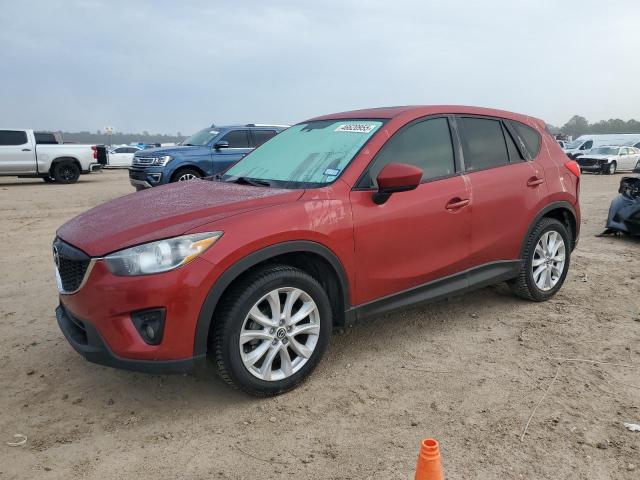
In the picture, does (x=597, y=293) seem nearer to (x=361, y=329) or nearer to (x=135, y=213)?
(x=361, y=329)

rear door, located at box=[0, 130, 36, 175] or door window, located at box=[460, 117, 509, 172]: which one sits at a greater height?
rear door, located at box=[0, 130, 36, 175]

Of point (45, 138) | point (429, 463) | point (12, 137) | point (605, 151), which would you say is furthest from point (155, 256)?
point (605, 151)

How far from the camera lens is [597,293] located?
4980 mm

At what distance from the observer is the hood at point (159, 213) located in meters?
2.82

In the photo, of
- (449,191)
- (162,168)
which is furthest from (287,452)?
(162,168)

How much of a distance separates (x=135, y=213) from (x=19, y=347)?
1.61m

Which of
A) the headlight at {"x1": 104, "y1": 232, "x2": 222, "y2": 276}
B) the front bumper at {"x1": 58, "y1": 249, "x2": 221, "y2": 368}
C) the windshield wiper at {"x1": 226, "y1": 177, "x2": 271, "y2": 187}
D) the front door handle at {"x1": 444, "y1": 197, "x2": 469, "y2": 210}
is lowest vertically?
the front bumper at {"x1": 58, "y1": 249, "x2": 221, "y2": 368}

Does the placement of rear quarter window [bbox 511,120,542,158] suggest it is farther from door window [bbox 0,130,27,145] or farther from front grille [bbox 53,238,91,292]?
door window [bbox 0,130,27,145]

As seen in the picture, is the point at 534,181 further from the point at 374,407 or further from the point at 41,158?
the point at 41,158

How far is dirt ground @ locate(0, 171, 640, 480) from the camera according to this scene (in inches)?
98.7

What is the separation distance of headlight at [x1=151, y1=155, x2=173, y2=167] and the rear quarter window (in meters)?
8.27

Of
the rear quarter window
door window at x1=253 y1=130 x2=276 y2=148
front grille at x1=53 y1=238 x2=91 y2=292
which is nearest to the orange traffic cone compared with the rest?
front grille at x1=53 y1=238 x2=91 y2=292

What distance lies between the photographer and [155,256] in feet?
8.98

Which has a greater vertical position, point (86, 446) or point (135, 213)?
point (135, 213)
